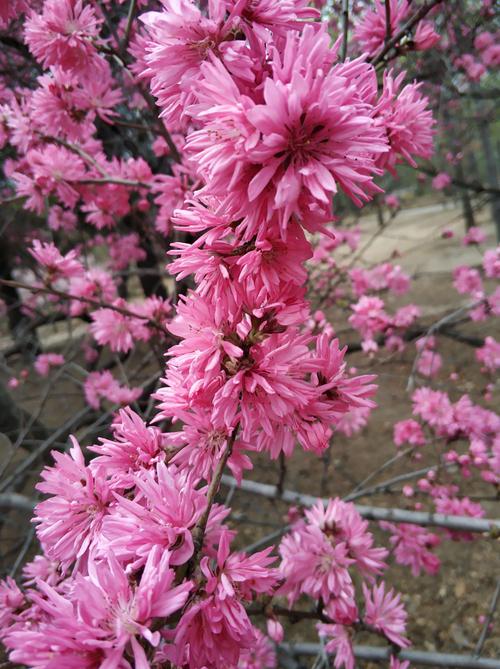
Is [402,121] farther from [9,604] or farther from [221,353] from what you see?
[9,604]

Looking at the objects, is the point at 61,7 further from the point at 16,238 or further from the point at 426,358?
the point at 16,238

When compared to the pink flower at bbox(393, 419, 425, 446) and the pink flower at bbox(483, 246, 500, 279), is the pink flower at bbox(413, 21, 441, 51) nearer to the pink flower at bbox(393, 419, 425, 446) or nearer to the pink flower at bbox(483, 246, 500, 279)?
the pink flower at bbox(483, 246, 500, 279)

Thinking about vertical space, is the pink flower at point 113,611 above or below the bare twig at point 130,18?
below

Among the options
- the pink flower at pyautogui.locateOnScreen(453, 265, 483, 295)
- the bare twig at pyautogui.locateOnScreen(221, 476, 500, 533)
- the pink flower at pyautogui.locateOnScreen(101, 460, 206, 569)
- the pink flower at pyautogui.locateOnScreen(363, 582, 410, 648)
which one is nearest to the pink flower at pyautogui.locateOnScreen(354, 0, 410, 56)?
the pink flower at pyautogui.locateOnScreen(101, 460, 206, 569)

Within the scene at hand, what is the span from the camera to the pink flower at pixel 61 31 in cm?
162

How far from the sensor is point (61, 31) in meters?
1.65

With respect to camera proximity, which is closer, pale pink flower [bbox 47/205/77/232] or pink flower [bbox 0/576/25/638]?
pink flower [bbox 0/576/25/638]

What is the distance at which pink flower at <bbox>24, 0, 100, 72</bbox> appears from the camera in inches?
63.9

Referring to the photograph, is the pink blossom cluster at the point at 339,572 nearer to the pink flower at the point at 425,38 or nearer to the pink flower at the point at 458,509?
the pink flower at the point at 458,509

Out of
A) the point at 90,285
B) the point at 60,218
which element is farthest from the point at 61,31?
the point at 60,218

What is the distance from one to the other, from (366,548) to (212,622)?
1.15 metres

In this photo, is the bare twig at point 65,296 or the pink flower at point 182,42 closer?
the pink flower at point 182,42

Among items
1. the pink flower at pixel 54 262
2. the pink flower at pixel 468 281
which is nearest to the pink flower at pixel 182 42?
the pink flower at pixel 54 262

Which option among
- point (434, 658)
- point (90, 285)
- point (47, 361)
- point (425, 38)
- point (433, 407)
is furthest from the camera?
point (47, 361)
